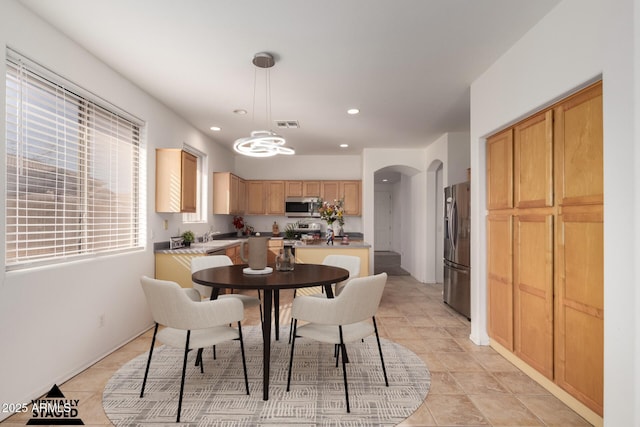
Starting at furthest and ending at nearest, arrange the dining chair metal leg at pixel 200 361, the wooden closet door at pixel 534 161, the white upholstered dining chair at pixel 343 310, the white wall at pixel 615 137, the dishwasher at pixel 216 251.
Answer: the dishwasher at pixel 216 251 < the dining chair metal leg at pixel 200 361 < the wooden closet door at pixel 534 161 < the white upholstered dining chair at pixel 343 310 < the white wall at pixel 615 137

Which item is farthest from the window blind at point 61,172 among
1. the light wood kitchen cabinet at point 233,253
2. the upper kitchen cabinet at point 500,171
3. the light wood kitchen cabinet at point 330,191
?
the light wood kitchen cabinet at point 330,191

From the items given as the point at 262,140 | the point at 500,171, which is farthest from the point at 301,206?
the point at 500,171

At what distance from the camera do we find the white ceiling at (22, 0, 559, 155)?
228 centimetres

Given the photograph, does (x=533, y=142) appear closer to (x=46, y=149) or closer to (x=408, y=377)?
(x=408, y=377)

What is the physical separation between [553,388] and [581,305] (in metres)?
0.72

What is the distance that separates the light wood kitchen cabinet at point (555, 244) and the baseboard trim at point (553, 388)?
0.10ft

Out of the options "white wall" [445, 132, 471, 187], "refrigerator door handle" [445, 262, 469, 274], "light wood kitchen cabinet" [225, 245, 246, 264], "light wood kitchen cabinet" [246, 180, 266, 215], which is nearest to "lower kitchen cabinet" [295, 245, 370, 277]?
"light wood kitchen cabinet" [225, 245, 246, 264]

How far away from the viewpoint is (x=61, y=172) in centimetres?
267

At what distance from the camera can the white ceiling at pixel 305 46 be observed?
7.49 feet

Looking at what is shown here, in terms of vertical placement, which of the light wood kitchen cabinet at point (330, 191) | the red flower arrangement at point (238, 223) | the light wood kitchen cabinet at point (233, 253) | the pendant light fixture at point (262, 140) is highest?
the pendant light fixture at point (262, 140)

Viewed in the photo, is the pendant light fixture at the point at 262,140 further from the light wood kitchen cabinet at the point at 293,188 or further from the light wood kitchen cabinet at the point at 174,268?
the light wood kitchen cabinet at the point at 293,188

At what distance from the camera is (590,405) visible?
6.71 ft

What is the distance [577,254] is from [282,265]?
81.8 inches

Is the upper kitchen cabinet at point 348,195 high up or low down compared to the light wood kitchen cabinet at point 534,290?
up
